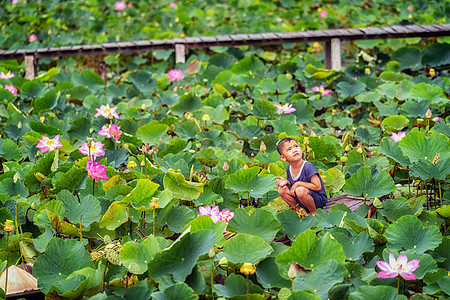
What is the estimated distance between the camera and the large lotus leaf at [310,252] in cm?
131

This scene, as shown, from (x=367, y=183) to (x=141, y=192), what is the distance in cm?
80

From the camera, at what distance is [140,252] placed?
4.56 feet

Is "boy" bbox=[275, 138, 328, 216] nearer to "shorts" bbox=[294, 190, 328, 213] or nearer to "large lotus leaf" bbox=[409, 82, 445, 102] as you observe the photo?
"shorts" bbox=[294, 190, 328, 213]

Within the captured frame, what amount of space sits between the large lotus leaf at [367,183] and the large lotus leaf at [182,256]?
2.28 feet

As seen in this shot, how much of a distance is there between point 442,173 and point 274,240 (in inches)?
26.6

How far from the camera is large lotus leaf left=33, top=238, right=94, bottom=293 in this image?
4.41 ft

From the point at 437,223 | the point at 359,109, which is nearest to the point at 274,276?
the point at 437,223

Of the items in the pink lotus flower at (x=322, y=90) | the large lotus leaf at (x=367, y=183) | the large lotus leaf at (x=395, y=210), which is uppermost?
the large lotus leaf at (x=367, y=183)

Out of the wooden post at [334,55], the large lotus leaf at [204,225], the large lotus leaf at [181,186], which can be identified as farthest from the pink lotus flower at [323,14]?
the large lotus leaf at [204,225]

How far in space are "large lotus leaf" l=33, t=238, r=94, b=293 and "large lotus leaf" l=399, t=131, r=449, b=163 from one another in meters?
1.28

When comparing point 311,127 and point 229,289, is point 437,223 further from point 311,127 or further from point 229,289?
point 311,127

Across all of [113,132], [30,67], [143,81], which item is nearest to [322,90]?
[143,81]

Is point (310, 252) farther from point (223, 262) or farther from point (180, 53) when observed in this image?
point (180, 53)

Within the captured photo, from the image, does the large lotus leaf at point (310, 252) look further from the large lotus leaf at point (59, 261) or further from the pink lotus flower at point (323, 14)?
the pink lotus flower at point (323, 14)
